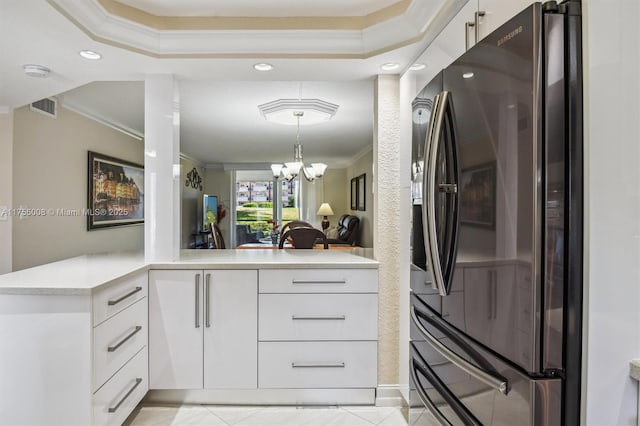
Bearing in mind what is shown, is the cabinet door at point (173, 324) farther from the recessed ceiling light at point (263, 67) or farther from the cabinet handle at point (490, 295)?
the cabinet handle at point (490, 295)

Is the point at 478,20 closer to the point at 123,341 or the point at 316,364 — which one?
the point at 316,364

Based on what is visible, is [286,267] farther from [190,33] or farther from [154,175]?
[190,33]

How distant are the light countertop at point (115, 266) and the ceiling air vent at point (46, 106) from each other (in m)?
1.66

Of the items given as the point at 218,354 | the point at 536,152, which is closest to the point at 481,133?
the point at 536,152

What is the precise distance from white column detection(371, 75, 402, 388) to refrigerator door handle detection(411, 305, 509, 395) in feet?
2.53

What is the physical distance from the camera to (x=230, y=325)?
2250mm

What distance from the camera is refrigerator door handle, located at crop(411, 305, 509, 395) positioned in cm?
101

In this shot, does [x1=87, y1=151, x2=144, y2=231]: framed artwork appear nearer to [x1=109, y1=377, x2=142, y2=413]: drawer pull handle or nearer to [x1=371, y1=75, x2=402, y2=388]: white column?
[x1=109, y1=377, x2=142, y2=413]: drawer pull handle

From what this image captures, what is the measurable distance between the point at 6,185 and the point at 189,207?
5.59 m

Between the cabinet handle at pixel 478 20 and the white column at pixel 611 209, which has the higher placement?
the cabinet handle at pixel 478 20

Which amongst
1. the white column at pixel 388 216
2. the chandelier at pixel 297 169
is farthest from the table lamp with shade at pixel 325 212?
the white column at pixel 388 216

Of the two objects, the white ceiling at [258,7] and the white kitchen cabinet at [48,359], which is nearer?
the white kitchen cabinet at [48,359]

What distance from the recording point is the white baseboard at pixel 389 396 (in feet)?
7.62

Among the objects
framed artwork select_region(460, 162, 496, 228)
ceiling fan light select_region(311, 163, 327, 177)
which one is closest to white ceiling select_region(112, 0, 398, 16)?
framed artwork select_region(460, 162, 496, 228)
